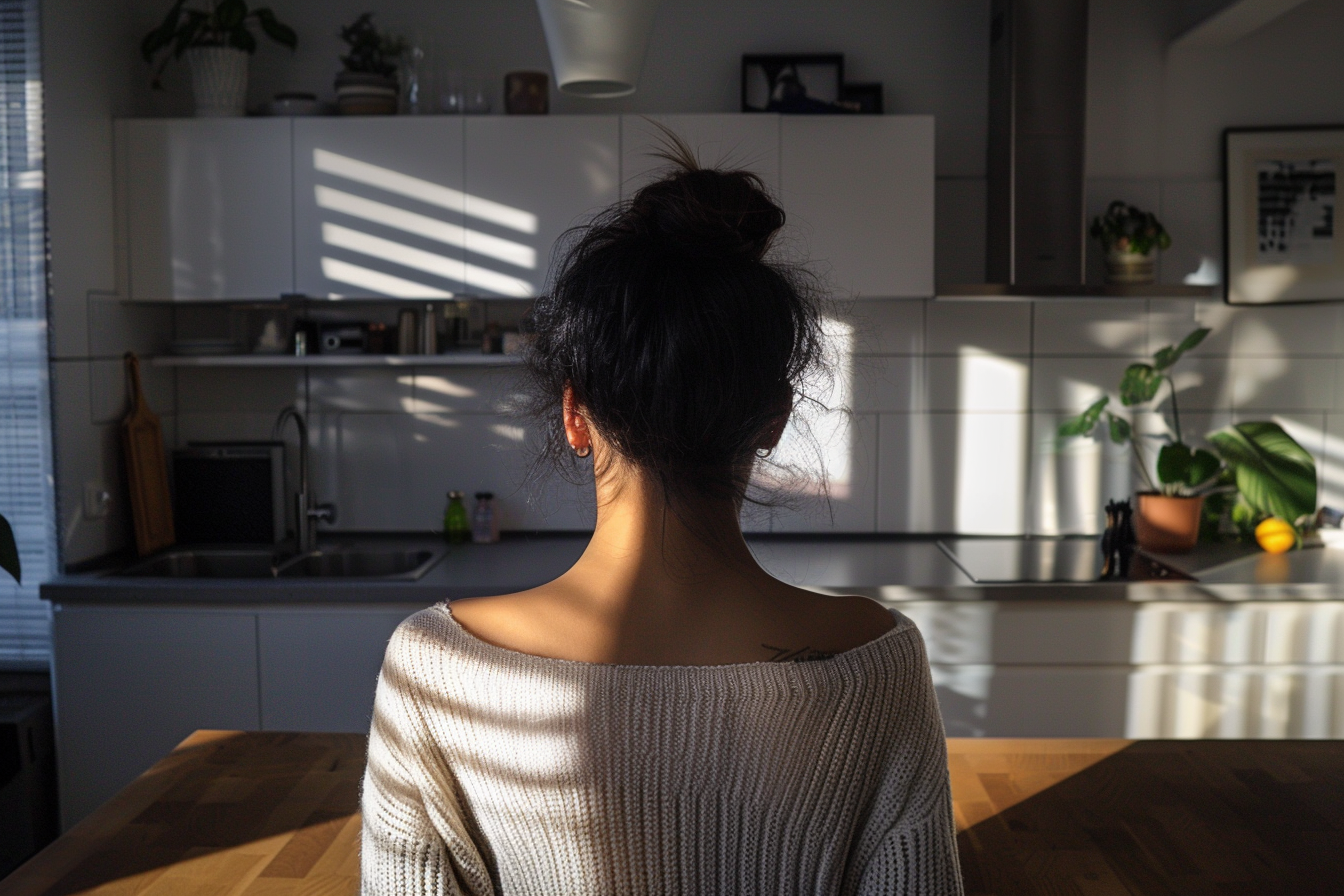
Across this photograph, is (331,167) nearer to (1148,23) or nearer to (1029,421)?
(1029,421)

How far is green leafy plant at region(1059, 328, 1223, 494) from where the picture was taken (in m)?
2.85

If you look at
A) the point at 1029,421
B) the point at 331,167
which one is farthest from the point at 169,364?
the point at 1029,421

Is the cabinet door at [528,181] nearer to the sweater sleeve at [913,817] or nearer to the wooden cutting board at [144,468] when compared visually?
the wooden cutting board at [144,468]

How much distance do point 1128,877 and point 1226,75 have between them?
2612 millimetres

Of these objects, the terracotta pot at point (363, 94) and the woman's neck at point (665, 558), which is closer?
the woman's neck at point (665, 558)

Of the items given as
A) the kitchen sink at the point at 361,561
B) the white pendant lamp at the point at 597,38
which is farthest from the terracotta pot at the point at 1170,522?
the white pendant lamp at the point at 597,38

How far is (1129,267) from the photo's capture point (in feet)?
9.62

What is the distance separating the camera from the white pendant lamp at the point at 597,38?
117 centimetres

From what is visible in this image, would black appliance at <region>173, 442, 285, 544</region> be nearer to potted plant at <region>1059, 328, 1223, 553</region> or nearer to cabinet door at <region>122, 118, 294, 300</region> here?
cabinet door at <region>122, 118, 294, 300</region>

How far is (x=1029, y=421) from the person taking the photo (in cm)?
312

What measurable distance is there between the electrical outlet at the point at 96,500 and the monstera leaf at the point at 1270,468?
290 cm

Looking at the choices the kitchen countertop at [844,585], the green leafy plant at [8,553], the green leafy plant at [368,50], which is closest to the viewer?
the green leafy plant at [8,553]

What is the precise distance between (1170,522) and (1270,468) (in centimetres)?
29

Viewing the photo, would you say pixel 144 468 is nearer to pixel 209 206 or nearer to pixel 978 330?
pixel 209 206
